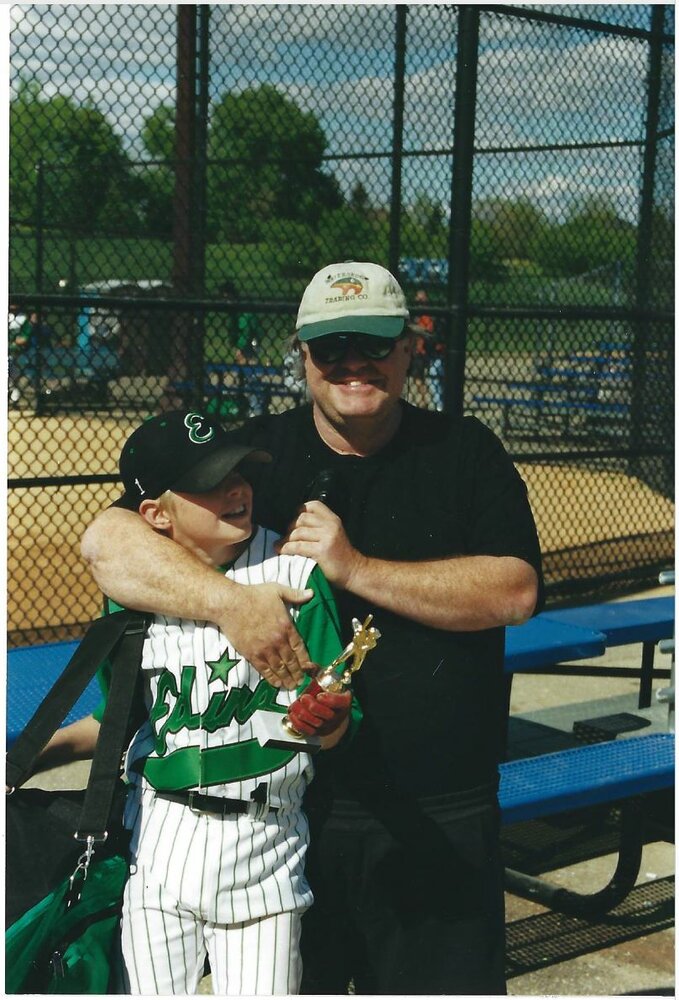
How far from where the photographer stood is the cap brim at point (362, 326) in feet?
7.61

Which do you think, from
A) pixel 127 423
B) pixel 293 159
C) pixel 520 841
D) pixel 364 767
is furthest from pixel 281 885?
pixel 127 423

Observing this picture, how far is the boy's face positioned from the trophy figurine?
270mm

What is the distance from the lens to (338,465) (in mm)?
2436

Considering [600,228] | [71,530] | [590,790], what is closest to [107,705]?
[590,790]

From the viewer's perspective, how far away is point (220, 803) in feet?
6.66

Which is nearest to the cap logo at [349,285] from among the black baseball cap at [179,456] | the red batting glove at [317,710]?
the black baseball cap at [179,456]

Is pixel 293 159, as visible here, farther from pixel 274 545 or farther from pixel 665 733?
pixel 274 545

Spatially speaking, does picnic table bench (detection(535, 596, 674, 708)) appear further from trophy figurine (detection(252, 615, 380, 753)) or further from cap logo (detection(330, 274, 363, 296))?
trophy figurine (detection(252, 615, 380, 753))

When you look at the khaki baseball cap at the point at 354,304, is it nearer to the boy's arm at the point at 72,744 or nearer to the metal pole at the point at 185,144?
the boy's arm at the point at 72,744

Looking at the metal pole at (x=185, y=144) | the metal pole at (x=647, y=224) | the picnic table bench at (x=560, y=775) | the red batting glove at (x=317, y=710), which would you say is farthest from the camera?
the metal pole at (x=647, y=224)

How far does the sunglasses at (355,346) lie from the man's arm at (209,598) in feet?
1.71

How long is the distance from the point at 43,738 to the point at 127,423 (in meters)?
10.00

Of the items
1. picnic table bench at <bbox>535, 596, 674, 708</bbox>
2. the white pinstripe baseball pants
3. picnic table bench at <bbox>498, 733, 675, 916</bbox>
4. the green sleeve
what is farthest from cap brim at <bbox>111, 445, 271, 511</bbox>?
picnic table bench at <bbox>535, 596, 674, 708</bbox>

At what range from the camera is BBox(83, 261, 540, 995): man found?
2344mm
